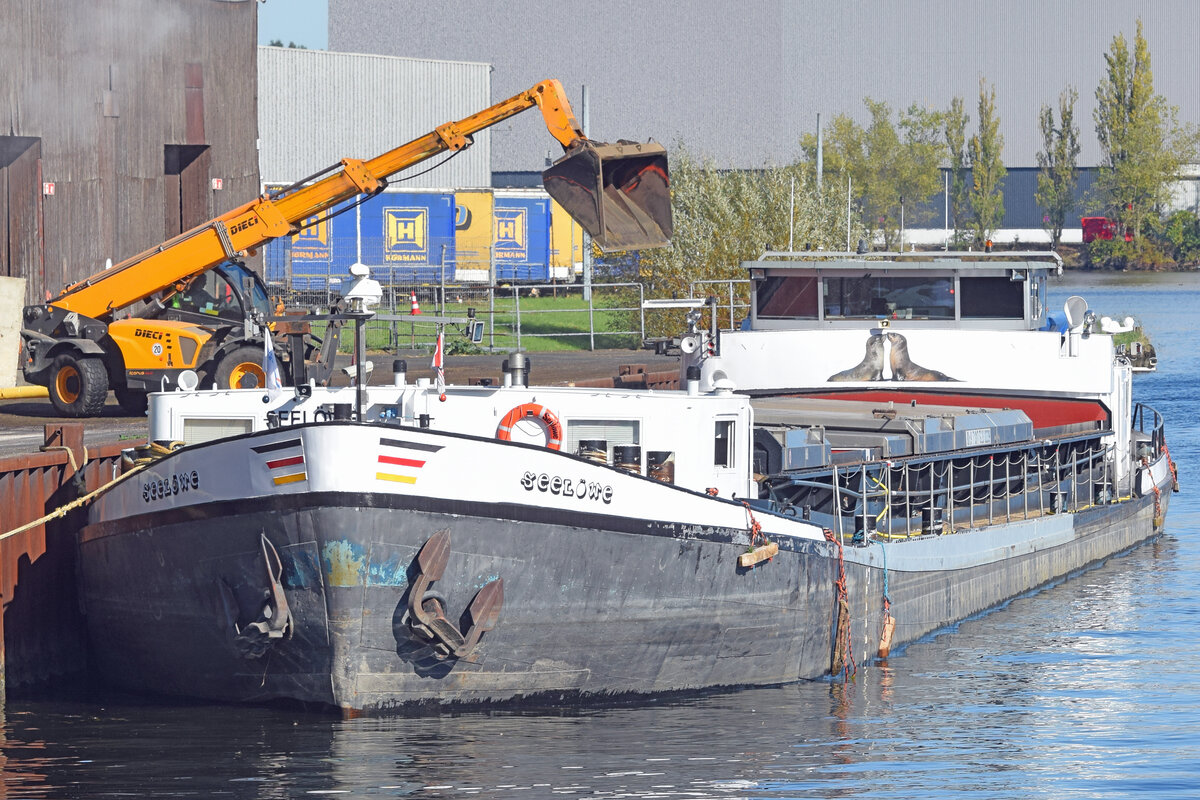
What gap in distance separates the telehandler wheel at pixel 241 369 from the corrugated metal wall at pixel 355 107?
141 ft

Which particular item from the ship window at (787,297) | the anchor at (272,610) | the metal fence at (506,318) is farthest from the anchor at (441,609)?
the metal fence at (506,318)

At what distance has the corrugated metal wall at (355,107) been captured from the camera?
6650 centimetres

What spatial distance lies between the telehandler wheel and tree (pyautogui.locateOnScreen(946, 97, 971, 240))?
76.1 meters

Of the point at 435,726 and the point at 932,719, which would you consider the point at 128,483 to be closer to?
the point at 435,726

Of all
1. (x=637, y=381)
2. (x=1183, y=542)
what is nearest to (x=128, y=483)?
(x=637, y=381)

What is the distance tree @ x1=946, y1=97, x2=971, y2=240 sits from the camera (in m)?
97.8

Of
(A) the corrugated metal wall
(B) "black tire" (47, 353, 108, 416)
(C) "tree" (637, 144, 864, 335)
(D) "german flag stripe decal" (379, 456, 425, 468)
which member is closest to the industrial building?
(A) the corrugated metal wall

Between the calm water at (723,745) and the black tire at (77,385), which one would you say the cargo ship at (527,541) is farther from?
the black tire at (77,385)

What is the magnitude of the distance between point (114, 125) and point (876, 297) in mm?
18608

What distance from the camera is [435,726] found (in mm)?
13953

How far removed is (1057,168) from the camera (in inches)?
4200

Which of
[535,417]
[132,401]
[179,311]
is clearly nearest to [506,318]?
[179,311]

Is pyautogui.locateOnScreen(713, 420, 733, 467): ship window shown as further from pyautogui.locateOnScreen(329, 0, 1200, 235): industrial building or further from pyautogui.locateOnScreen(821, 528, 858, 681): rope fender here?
pyautogui.locateOnScreen(329, 0, 1200, 235): industrial building

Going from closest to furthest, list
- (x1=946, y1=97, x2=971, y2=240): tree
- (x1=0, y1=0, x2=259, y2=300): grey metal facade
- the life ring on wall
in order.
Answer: the life ring on wall
(x1=0, y1=0, x2=259, y2=300): grey metal facade
(x1=946, y1=97, x2=971, y2=240): tree
